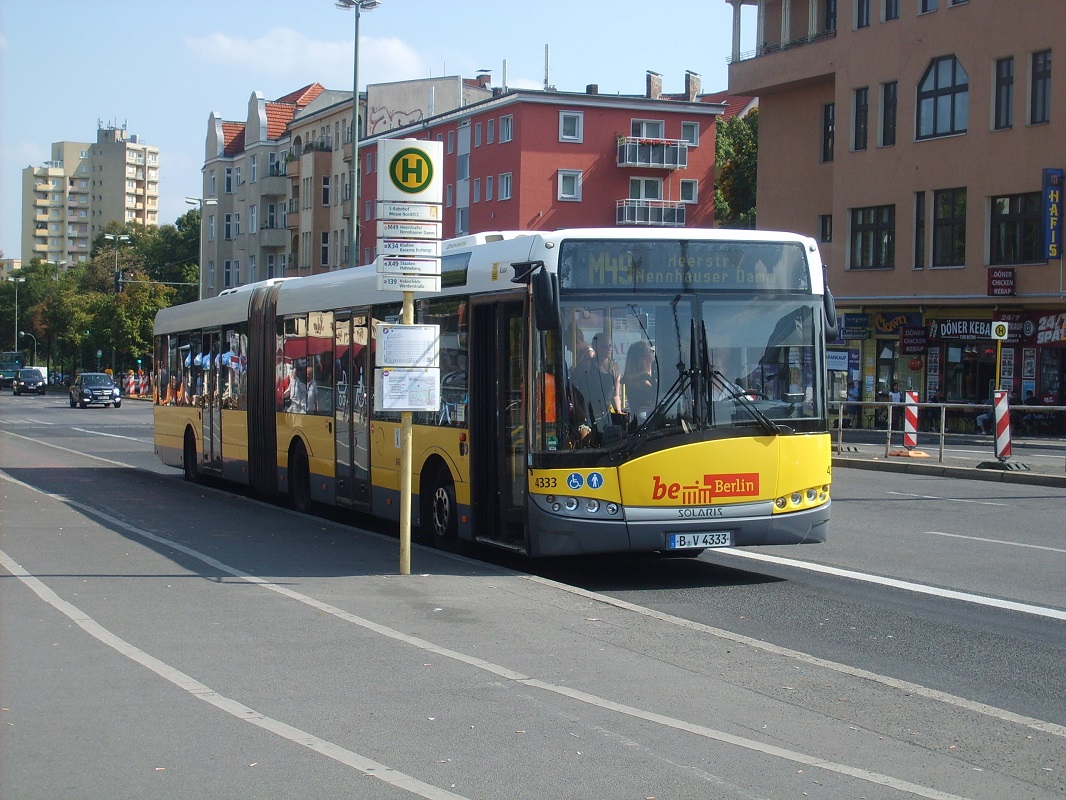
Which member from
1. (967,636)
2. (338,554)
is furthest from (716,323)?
(338,554)

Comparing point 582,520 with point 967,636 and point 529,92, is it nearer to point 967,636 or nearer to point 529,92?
point 967,636

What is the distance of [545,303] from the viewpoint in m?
10.6

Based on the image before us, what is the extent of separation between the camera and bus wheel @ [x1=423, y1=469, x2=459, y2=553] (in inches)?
503

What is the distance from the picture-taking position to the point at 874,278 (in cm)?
4597

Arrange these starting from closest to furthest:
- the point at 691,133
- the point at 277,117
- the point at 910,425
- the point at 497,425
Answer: the point at 497,425
the point at 910,425
the point at 691,133
the point at 277,117

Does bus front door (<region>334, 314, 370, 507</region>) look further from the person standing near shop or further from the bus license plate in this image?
the person standing near shop

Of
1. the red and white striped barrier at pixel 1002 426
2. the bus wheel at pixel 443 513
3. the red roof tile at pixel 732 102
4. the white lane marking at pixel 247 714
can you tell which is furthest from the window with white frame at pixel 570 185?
the white lane marking at pixel 247 714

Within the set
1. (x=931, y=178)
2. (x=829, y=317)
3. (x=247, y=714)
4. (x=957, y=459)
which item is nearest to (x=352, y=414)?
(x=829, y=317)

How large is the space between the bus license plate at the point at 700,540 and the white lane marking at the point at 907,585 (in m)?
1.39

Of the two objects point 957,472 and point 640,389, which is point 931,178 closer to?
point 957,472

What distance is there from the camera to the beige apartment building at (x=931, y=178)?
40.4 meters

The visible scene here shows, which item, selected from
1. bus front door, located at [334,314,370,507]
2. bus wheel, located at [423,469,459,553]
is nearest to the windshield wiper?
bus wheel, located at [423,469,459,553]

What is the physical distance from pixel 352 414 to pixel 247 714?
888 centimetres

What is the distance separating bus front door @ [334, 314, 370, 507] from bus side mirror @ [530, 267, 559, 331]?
4.53 m
